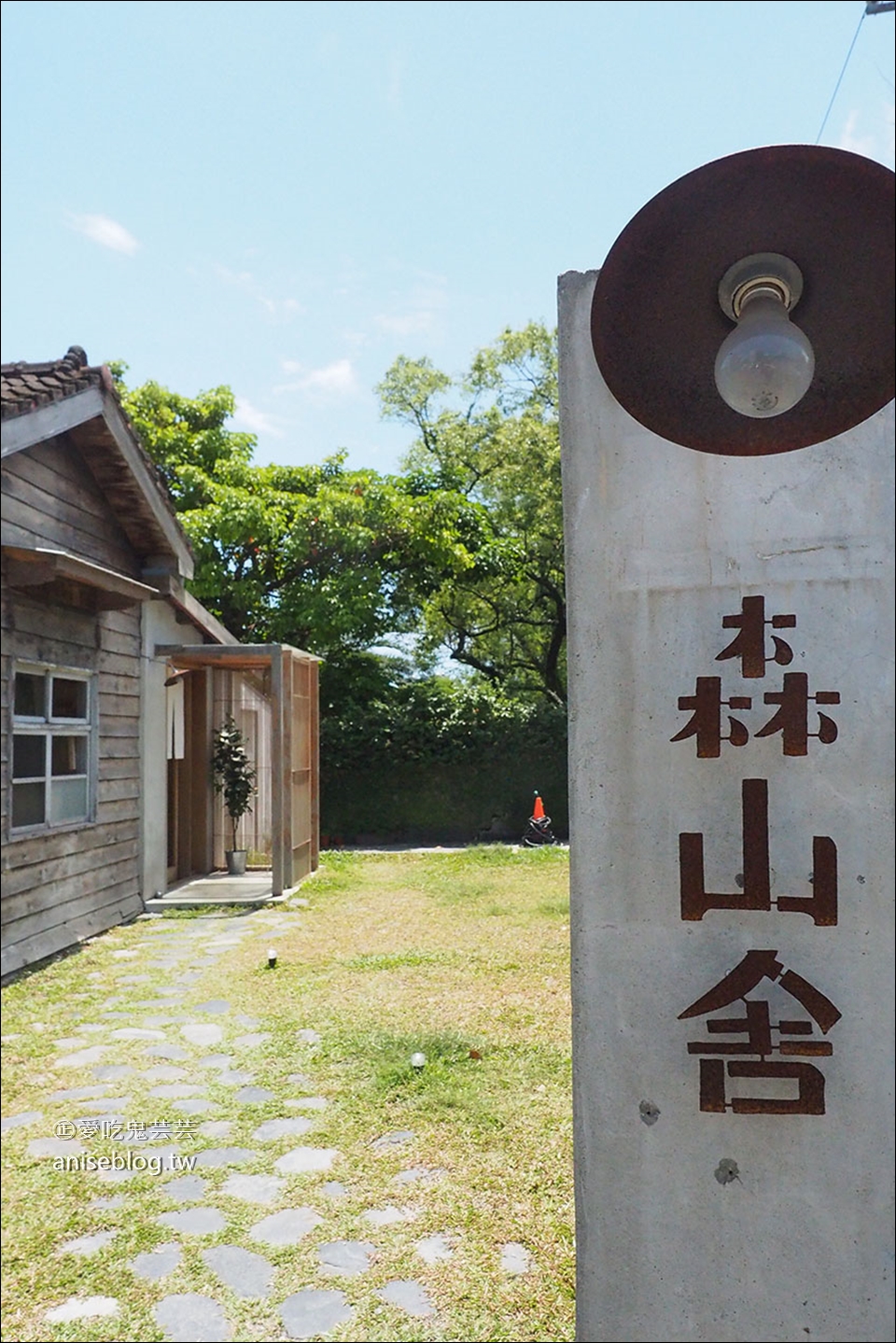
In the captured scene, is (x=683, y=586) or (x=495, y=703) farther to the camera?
(x=495, y=703)

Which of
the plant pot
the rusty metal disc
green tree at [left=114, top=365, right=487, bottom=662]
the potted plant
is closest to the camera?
the rusty metal disc

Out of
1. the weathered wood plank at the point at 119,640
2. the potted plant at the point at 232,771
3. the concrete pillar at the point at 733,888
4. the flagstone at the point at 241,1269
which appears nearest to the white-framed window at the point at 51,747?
the weathered wood plank at the point at 119,640

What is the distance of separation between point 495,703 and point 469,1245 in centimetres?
844

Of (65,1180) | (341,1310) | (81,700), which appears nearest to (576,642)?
(341,1310)

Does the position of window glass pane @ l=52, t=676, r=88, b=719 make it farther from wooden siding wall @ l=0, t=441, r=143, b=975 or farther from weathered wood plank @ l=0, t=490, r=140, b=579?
weathered wood plank @ l=0, t=490, r=140, b=579

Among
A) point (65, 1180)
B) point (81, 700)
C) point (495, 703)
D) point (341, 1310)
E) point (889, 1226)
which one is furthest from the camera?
point (495, 703)

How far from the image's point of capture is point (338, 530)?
1062 cm

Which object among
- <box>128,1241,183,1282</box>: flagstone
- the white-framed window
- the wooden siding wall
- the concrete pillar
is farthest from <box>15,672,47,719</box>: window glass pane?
the concrete pillar

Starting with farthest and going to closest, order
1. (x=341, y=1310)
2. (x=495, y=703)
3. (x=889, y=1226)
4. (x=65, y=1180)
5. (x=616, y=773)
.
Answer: (x=495, y=703)
(x=65, y=1180)
(x=341, y=1310)
(x=616, y=773)
(x=889, y=1226)

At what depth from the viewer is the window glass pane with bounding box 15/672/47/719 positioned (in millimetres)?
3996

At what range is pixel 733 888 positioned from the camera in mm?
1328

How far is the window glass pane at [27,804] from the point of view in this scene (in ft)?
13.1

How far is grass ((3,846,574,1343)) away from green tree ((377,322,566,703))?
285 inches

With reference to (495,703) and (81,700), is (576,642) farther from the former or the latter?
(495,703)
